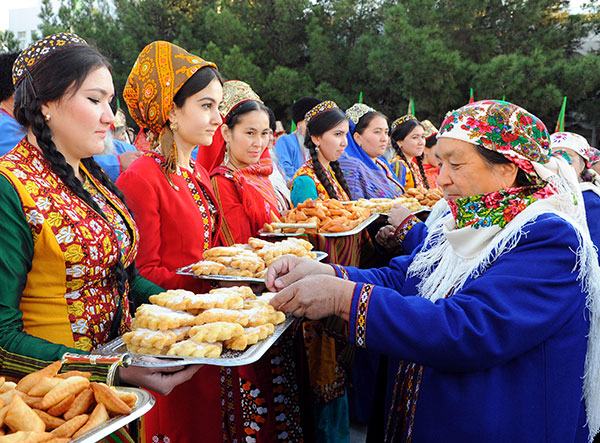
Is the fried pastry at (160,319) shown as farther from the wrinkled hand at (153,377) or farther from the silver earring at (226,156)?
the silver earring at (226,156)

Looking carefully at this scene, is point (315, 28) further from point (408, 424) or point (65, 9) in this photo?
point (408, 424)

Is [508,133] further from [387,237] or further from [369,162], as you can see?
[369,162]

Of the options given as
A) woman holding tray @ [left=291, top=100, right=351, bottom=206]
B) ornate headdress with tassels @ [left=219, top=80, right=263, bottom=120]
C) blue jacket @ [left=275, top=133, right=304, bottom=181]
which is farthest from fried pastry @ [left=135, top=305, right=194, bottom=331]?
blue jacket @ [left=275, top=133, right=304, bottom=181]

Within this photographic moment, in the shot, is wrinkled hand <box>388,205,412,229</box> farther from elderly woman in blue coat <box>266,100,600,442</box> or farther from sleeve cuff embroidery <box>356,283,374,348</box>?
sleeve cuff embroidery <box>356,283,374,348</box>

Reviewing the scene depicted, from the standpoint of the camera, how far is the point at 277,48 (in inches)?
696

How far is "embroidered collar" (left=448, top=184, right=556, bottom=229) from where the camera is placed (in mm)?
1837

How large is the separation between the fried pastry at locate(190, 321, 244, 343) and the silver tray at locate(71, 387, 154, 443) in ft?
1.18

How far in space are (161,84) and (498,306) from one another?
1.94 metres

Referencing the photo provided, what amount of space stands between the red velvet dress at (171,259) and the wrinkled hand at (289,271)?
59 centimetres

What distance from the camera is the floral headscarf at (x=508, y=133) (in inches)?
71.4

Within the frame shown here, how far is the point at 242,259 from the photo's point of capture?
8.39ft

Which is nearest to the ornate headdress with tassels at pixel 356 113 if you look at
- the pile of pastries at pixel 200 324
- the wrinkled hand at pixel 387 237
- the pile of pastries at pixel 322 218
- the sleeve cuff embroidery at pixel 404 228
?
the pile of pastries at pixel 322 218

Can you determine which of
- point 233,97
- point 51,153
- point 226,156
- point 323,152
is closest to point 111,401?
point 51,153

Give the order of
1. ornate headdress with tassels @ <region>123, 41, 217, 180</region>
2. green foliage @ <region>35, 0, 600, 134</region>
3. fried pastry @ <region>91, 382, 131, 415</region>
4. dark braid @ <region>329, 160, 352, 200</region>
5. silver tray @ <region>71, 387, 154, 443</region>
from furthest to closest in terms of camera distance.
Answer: green foliage @ <region>35, 0, 600, 134</region>, dark braid @ <region>329, 160, 352, 200</region>, ornate headdress with tassels @ <region>123, 41, 217, 180</region>, fried pastry @ <region>91, 382, 131, 415</region>, silver tray @ <region>71, 387, 154, 443</region>
